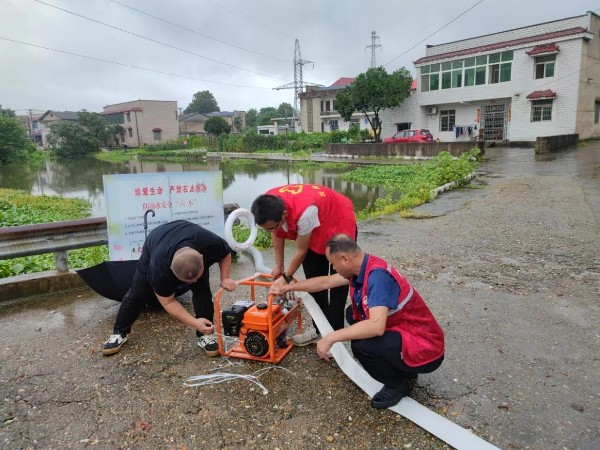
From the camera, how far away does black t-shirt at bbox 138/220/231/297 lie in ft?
10.1

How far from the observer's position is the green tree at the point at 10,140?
35500 millimetres

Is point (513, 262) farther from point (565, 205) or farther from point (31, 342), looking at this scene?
point (31, 342)

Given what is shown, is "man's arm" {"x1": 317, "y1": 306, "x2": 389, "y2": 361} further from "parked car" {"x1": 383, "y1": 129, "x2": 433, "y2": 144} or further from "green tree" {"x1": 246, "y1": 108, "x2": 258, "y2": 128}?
"green tree" {"x1": 246, "y1": 108, "x2": 258, "y2": 128}

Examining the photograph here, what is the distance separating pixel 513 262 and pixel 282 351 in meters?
3.75

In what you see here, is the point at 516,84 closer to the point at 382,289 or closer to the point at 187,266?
the point at 382,289

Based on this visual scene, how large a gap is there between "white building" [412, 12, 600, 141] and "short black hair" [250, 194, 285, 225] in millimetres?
28470

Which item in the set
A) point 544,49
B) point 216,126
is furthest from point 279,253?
point 216,126

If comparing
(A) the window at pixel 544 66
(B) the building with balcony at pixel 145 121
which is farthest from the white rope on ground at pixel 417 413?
(B) the building with balcony at pixel 145 121

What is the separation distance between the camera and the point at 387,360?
8.60 feet

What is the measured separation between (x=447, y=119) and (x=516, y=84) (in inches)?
218

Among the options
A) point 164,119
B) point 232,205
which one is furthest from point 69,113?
point 232,205

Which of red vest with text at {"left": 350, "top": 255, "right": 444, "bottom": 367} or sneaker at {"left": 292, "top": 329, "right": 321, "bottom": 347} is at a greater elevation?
red vest with text at {"left": 350, "top": 255, "right": 444, "bottom": 367}

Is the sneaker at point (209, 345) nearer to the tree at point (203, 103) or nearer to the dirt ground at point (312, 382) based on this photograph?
the dirt ground at point (312, 382)

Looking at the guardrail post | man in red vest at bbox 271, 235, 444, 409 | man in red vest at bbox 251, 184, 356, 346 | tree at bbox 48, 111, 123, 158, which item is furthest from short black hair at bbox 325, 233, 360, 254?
tree at bbox 48, 111, 123, 158
